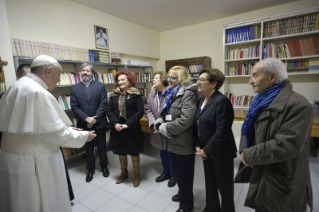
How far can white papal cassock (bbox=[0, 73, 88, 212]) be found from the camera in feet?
3.64

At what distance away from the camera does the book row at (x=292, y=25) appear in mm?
3092

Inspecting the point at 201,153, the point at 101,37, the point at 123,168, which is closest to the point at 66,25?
the point at 101,37

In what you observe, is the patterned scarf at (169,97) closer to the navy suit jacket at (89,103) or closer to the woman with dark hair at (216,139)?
the woman with dark hair at (216,139)

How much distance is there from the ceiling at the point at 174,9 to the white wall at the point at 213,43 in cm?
15

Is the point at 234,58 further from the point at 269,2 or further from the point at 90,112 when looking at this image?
the point at 90,112

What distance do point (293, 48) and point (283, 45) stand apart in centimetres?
18

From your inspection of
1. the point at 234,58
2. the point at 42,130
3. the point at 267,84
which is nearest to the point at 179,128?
the point at 267,84

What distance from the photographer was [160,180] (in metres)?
2.38

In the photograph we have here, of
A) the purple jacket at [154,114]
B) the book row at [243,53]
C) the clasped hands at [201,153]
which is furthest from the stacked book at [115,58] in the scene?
the clasped hands at [201,153]

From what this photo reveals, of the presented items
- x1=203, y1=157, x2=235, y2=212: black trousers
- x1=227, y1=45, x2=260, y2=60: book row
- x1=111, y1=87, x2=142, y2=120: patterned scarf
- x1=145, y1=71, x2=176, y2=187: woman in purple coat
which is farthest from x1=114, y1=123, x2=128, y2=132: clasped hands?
x1=227, y1=45, x2=260, y2=60: book row

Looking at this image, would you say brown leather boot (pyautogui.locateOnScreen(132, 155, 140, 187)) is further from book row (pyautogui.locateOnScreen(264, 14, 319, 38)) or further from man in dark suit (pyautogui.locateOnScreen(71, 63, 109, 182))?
book row (pyautogui.locateOnScreen(264, 14, 319, 38))

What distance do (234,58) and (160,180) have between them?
315 centimetres

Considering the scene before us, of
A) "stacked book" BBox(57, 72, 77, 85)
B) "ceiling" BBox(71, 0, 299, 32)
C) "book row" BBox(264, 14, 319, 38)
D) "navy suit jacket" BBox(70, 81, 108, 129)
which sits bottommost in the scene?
"navy suit jacket" BBox(70, 81, 108, 129)

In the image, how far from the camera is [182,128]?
1.58 meters
